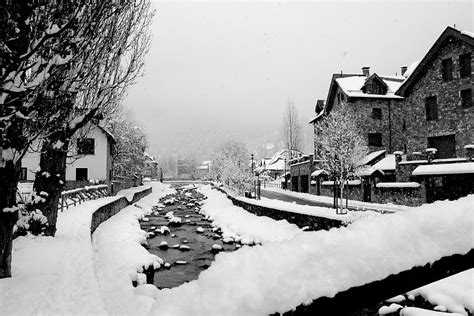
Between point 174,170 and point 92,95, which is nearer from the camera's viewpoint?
point 92,95

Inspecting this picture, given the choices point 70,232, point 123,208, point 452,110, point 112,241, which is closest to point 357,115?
point 452,110

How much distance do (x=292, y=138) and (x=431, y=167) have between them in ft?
104

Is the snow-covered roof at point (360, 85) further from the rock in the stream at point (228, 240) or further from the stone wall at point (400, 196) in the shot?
the rock in the stream at point (228, 240)

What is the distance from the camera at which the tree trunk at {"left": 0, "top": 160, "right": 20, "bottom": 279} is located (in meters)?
6.05

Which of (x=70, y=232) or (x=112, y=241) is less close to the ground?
(x=70, y=232)

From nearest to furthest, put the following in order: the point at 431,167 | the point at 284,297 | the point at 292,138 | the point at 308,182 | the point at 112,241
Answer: the point at 284,297 → the point at 112,241 → the point at 431,167 → the point at 308,182 → the point at 292,138

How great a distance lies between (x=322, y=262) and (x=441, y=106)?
92.4 feet

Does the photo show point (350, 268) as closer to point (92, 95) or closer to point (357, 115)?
point (92, 95)

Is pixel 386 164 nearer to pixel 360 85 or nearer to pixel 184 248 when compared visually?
pixel 360 85

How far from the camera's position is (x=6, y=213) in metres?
6.11

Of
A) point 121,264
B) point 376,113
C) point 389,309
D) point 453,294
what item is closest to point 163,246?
point 121,264

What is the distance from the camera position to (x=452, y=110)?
2422cm

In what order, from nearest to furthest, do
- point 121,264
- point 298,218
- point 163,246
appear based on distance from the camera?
point 121,264
point 163,246
point 298,218

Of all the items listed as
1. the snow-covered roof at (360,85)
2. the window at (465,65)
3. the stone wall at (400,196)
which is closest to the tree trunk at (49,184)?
the stone wall at (400,196)
